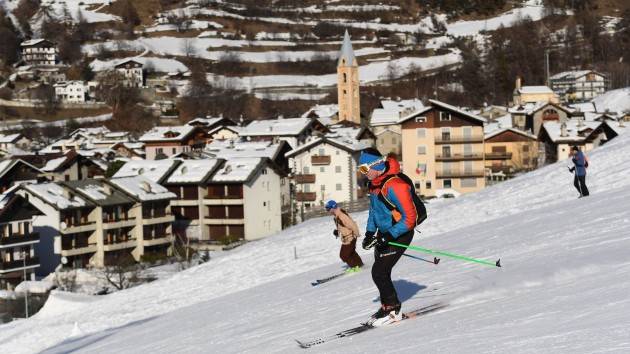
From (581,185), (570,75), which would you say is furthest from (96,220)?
(570,75)

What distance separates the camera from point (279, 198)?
1793 inches

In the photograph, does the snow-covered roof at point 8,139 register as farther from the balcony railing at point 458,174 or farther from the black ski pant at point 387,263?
the black ski pant at point 387,263

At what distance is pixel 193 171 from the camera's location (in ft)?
145

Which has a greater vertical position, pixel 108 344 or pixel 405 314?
pixel 405 314

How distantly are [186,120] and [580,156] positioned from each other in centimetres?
8695

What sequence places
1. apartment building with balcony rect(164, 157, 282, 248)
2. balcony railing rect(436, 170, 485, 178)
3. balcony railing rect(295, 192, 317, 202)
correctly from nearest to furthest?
apartment building with balcony rect(164, 157, 282, 248) < balcony railing rect(436, 170, 485, 178) < balcony railing rect(295, 192, 317, 202)

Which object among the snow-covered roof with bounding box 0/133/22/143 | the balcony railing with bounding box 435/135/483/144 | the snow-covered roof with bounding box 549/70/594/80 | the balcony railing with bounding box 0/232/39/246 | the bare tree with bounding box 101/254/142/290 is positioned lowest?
the bare tree with bounding box 101/254/142/290

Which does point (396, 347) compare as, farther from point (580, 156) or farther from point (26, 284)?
point (26, 284)

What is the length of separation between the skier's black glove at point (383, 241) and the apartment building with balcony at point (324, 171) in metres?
44.1

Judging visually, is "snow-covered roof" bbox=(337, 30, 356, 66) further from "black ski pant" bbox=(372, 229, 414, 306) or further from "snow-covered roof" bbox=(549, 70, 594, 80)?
"black ski pant" bbox=(372, 229, 414, 306)

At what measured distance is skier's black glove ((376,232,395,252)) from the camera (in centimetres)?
652

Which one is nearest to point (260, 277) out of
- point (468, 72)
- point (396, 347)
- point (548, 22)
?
point (396, 347)

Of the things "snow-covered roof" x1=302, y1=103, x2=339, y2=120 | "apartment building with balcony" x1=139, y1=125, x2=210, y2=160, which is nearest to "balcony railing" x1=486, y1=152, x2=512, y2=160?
"apartment building with balcony" x1=139, y1=125, x2=210, y2=160

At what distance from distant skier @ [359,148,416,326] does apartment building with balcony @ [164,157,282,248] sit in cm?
3564
